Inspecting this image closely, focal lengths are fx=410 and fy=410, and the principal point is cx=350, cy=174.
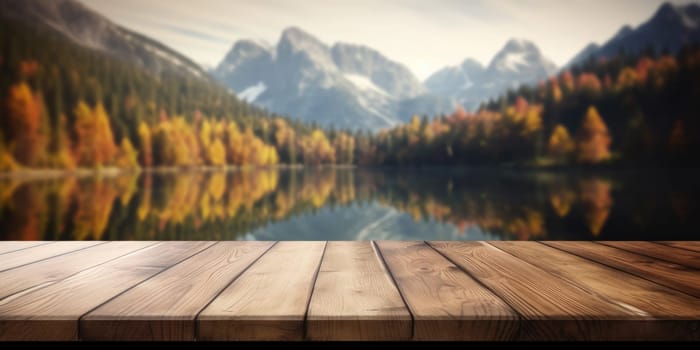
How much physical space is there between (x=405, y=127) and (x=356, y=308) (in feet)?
191

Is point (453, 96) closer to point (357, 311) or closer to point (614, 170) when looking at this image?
point (614, 170)

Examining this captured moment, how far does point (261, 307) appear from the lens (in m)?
0.94

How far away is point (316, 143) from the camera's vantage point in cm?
6912

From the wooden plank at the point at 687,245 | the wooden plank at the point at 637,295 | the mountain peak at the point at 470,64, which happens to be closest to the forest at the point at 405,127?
the wooden plank at the point at 687,245

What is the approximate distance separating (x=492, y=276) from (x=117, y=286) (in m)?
1.09

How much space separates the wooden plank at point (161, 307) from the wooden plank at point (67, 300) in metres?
0.04

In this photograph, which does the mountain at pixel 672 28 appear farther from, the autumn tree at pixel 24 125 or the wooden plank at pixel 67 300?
the autumn tree at pixel 24 125

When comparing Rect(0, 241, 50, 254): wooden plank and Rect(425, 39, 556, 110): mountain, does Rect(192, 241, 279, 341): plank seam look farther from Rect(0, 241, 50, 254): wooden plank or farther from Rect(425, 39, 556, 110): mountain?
Rect(425, 39, 556, 110): mountain

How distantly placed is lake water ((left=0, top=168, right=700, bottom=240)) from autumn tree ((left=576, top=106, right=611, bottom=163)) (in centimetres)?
830

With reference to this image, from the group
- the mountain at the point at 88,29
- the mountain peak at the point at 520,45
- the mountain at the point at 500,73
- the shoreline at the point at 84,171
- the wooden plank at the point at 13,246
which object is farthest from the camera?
the mountain peak at the point at 520,45

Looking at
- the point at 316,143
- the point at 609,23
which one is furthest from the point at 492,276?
the point at 316,143

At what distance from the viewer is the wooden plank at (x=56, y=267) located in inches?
45.7

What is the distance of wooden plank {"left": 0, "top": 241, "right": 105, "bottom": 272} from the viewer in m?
1.46

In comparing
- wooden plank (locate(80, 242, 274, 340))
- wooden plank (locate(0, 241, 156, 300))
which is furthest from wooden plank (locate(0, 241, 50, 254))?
wooden plank (locate(80, 242, 274, 340))
